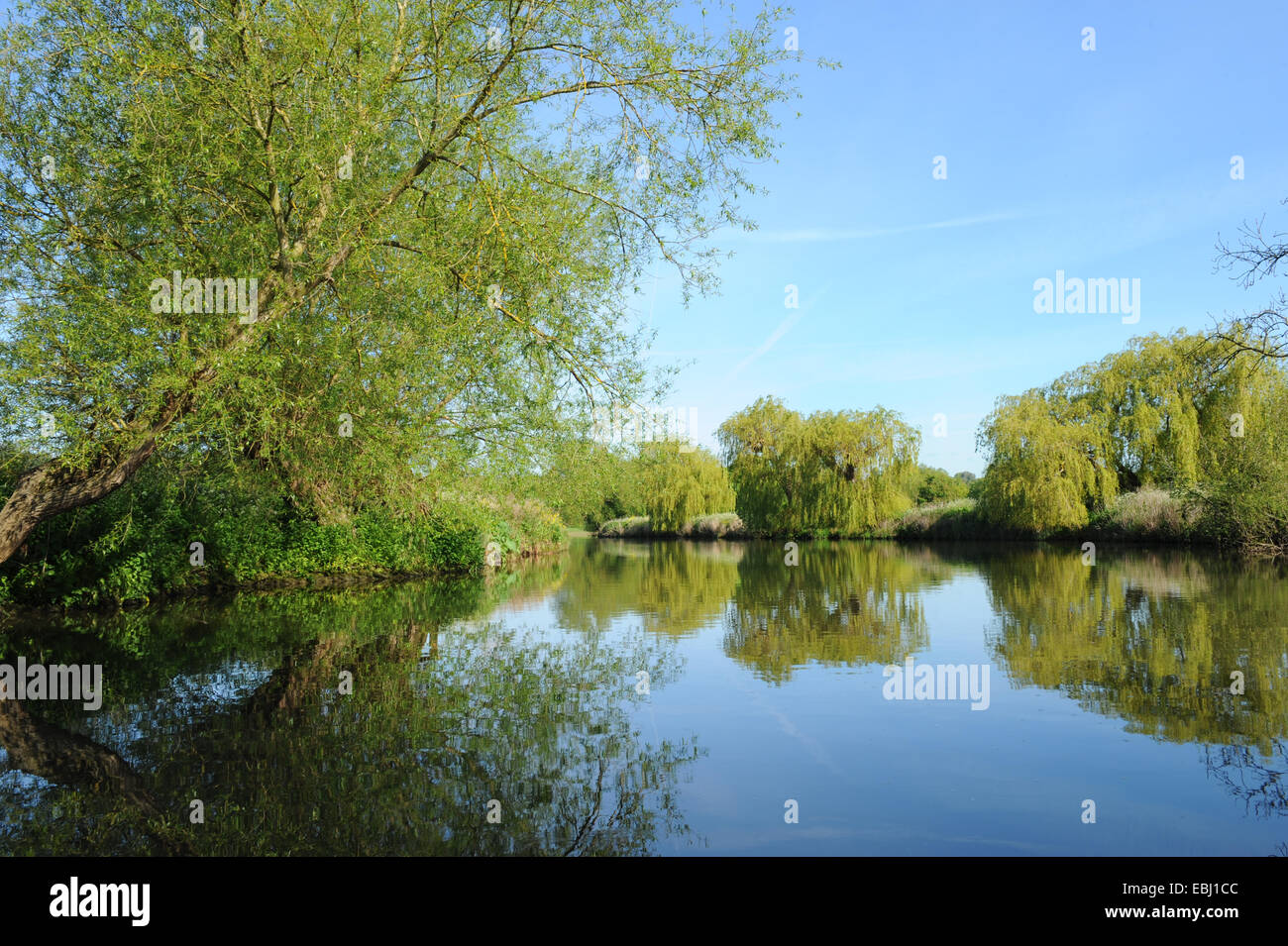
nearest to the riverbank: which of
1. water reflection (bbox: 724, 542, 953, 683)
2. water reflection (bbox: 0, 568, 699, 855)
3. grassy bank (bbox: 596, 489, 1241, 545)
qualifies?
grassy bank (bbox: 596, 489, 1241, 545)

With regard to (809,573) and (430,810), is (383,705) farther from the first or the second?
(809,573)

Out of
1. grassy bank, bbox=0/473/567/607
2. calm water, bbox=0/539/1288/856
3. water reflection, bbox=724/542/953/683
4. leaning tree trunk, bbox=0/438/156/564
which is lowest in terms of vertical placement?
water reflection, bbox=724/542/953/683

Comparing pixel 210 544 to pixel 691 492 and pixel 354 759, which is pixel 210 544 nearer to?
pixel 354 759

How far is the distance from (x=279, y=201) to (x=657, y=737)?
8.46 meters

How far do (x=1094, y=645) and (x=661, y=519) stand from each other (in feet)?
129

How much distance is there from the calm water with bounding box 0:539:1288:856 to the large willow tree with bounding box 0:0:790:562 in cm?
329

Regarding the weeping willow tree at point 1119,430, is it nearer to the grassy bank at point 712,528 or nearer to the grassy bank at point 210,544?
the grassy bank at point 712,528

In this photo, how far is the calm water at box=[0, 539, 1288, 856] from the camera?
14.7ft

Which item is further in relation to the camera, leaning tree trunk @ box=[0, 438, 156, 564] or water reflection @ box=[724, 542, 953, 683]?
leaning tree trunk @ box=[0, 438, 156, 564]

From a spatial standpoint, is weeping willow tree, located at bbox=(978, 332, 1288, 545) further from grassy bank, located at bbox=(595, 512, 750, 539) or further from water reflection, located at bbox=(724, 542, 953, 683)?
grassy bank, located at bbox=(595, 512, 750, 539)

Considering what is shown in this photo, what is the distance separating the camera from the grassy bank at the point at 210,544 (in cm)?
1410
